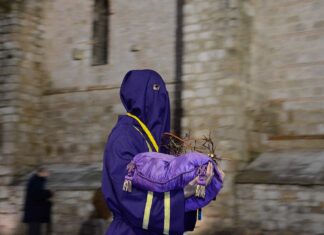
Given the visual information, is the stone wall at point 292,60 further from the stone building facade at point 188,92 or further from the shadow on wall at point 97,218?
the shadow on wall at point 97,218

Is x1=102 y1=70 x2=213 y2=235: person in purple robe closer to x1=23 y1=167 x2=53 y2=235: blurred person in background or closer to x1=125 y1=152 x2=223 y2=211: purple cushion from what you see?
x1=125 y1=152 x2=223 y2=211: purple cushion

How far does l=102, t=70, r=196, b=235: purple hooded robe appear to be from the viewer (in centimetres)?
292

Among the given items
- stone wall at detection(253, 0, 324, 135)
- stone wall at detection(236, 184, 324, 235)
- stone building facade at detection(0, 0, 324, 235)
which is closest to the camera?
stone wall at detection(236, 184, 324, 235)

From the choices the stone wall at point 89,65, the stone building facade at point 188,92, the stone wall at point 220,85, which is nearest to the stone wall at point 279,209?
the stone building facade at point 188,92

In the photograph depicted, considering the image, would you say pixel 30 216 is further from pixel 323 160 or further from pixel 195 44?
pixel 323 160

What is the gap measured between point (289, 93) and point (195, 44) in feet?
5.16

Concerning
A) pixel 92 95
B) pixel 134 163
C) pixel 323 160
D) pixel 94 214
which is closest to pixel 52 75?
pixel 92 95

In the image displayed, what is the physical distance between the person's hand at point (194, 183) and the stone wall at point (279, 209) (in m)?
4.76

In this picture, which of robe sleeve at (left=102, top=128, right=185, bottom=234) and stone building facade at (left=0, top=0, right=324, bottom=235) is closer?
robe sleeve at (left=102, top=128, right=185, bottom=234)

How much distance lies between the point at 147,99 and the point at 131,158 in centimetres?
39

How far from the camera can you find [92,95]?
1080cm

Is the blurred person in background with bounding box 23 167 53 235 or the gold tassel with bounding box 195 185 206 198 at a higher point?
the gold tassel with bounding box 195 185 206 198

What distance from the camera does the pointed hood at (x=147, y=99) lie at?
3271 millimetres

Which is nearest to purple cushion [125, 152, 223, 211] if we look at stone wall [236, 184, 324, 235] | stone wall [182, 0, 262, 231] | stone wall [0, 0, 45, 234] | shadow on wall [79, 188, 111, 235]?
stone wall [236, 184, 324, 235]
